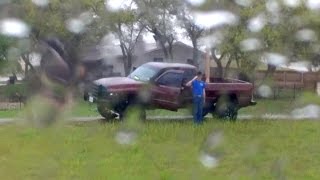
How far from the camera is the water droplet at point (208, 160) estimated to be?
1120 mm

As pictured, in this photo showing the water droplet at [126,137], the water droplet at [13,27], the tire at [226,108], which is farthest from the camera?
the tire at [226,108]

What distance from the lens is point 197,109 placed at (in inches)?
48.1

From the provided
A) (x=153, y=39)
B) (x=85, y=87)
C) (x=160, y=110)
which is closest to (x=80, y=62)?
(x=85, y=87)

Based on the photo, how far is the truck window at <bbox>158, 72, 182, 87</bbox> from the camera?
45.7 inches

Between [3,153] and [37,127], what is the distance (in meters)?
0.08

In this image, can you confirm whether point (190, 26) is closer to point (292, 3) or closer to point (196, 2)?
point (196, 2)

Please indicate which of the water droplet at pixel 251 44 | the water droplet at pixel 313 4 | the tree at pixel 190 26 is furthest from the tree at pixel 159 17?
the water droplet at pixel 313 4

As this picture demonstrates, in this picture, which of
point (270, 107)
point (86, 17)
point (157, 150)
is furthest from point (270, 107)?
point (86, 17)

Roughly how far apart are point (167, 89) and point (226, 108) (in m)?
0.12

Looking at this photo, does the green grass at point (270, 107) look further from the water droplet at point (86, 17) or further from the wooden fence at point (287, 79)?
the water droplet at point (86, 17)

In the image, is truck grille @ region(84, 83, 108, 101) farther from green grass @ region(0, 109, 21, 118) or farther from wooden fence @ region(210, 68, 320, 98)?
wooden fence @ region(210, 68, 320, 98)

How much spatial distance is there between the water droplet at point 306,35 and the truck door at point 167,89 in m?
0.23

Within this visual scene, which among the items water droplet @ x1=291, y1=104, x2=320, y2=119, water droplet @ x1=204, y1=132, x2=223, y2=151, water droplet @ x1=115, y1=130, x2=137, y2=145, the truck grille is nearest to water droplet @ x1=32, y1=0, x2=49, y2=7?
the truck grille

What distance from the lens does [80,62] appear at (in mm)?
995
